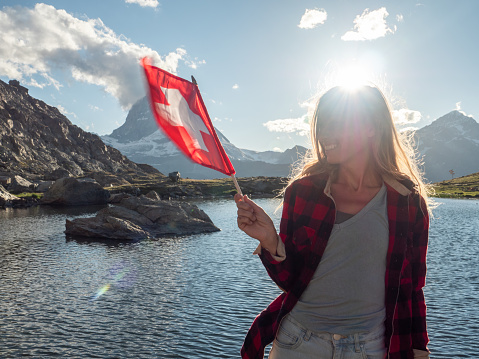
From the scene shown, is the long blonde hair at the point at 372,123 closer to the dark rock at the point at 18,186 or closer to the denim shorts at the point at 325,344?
the denim shorts at the point at 325,344

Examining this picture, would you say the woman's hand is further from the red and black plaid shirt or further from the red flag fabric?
the red flag fabric

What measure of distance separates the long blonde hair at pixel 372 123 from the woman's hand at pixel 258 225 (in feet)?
2.52

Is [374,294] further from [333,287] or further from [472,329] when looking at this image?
[472,329]

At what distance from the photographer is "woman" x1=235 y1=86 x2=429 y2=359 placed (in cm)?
357

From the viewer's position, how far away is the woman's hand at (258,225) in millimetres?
3562

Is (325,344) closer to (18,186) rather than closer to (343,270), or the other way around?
(343,270)

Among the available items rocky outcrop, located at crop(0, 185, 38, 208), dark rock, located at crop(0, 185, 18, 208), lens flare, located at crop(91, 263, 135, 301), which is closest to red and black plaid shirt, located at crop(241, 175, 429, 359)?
lens flare, located at crop(91, 263, 135, 301)

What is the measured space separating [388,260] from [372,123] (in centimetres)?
154

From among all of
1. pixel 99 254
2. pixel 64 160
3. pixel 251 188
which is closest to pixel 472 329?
pixel 99 254

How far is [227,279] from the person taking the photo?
2372 cm

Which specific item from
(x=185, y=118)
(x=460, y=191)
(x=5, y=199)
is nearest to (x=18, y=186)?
(x=5, y=199)

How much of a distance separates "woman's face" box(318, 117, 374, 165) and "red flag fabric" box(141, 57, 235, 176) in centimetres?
116

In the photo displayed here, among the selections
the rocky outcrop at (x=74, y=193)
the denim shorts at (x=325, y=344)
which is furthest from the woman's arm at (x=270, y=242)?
the rocky outcrop at (x=74, y=193)

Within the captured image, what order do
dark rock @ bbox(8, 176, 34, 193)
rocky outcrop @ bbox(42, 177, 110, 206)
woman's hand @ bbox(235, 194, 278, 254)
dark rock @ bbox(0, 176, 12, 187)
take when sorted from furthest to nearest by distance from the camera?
dark rock @ bbox(8, 176, 34, 193), dark rock @ bbox(0, 176, 12, 187), rocky outcrop @ bbox(42, 177, 110, 206), woman's hand @ bbox(235, 194, 278, 254)
